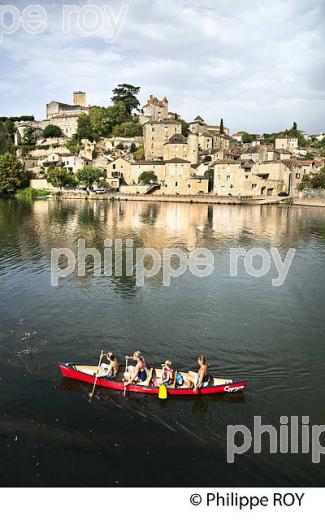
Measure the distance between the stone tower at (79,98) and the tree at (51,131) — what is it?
2601 cm

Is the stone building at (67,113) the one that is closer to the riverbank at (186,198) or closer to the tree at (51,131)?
the tree at (51,131)

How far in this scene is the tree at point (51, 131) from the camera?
125688 mm

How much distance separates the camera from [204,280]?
26547 mm

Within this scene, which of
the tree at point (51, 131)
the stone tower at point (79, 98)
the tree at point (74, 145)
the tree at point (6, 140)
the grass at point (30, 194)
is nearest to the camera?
the grass at point (30, 194)

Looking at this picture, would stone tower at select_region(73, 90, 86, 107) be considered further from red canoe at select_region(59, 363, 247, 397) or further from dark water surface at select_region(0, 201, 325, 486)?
red canoe at select_region(59, 363, 247, 397)

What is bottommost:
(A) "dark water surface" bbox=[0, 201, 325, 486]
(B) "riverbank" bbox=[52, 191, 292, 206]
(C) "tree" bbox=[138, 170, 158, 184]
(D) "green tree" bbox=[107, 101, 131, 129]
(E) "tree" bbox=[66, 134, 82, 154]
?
(A) "dark water surface" bbox=[0, 201, 325, 486]

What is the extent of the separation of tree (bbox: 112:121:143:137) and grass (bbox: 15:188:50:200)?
2997 centimetres

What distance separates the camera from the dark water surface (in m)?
10.3

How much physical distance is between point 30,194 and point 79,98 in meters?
69.5

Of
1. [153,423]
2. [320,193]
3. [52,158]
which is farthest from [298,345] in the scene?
[52,158]

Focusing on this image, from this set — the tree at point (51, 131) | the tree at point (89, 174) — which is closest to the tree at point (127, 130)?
the tree at point (89, 174)

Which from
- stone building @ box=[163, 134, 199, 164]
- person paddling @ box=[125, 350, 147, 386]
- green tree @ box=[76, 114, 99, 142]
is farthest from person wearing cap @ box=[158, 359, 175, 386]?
green tree @ box=[76, 114, 99, 142]

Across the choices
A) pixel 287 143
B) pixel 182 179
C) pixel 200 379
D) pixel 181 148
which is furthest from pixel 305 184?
pixel 200 379
